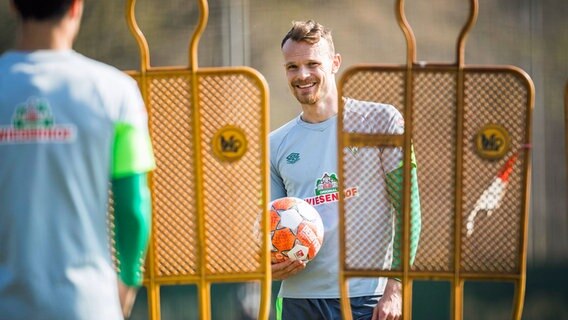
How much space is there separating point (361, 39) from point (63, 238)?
4.88 m

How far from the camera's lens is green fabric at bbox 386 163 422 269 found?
14.2 feet

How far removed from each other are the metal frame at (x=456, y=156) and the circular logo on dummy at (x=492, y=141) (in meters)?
0.07

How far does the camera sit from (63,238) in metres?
3.12

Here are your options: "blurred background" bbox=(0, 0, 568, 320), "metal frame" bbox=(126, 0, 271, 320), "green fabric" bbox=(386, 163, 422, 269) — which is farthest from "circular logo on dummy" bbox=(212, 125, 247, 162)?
"blurred background" bbox=(0, 0, 568, 320)

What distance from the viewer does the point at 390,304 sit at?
197 inches

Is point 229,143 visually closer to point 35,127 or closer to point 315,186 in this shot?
point 315,186

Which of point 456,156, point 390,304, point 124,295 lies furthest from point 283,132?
point 124,295

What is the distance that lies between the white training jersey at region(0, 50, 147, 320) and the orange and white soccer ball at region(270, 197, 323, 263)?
194 cm

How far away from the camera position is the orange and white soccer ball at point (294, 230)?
198 inches

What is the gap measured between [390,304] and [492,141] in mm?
1045

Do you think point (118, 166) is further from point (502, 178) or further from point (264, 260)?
point (502, 178)

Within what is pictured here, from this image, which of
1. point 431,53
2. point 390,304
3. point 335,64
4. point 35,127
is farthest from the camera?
point 431,53

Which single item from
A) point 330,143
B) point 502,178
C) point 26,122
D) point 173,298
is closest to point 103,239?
point 26,122

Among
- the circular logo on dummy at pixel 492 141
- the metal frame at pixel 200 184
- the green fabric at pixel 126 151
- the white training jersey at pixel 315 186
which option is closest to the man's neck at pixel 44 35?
the green fabric at pixel 126 151
